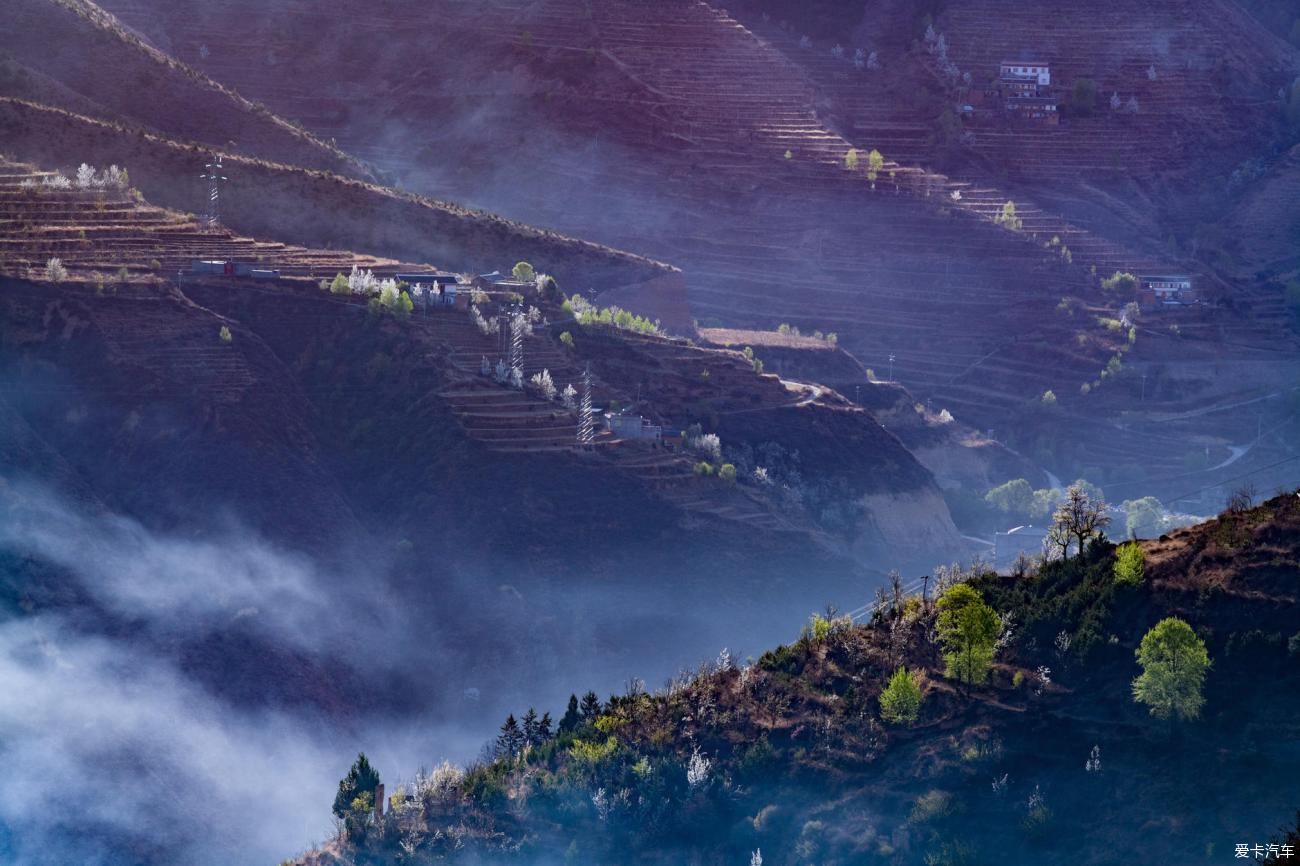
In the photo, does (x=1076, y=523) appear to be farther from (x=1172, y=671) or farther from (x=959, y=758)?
(x=959, y=758)

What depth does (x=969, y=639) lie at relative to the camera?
66.9 m

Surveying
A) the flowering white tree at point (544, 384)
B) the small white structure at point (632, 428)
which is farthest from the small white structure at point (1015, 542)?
the flowering white tree at point (544, 384)

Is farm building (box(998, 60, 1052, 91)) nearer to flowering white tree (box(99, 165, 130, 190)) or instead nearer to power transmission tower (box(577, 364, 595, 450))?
power transmission tower (box(577, 364, 595, 450))

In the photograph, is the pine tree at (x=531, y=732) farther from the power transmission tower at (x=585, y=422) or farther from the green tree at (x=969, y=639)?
the power transmission tower at (x=585, y=422)

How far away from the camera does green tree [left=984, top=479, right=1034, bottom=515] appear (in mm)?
121438

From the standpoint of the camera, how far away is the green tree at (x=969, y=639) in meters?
66.8

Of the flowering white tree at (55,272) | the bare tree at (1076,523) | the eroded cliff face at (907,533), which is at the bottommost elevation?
the bare tree at (1076,523)

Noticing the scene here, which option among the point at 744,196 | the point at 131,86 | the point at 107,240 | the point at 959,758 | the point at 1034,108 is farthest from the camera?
the point at 1034,108

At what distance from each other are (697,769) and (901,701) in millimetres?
4510

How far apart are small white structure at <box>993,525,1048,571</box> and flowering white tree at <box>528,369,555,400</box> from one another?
18.4 m

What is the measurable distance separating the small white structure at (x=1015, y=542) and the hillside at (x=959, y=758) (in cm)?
4313

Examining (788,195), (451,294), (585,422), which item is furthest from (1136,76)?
(585,422)

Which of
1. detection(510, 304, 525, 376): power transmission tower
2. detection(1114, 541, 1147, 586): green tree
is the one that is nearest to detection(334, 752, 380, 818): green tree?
detection(1114, 541, 1147, 586): green tree

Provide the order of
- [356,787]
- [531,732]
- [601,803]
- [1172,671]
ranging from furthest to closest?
[531,732] < [356,787] < [601,803] < [1172,671]
